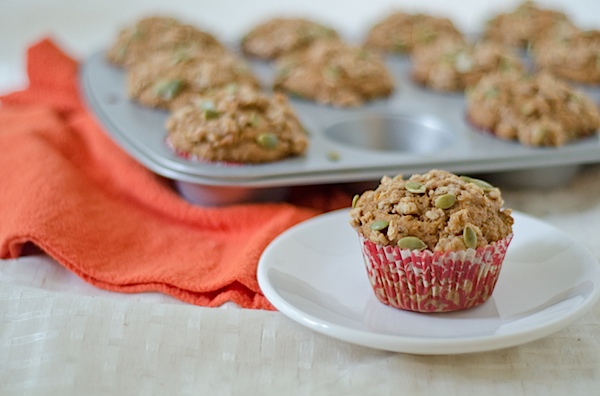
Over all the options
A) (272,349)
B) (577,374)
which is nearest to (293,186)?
(272,349)

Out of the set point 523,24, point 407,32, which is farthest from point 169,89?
point 523,24

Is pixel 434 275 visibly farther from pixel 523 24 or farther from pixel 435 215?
pixel 523 24

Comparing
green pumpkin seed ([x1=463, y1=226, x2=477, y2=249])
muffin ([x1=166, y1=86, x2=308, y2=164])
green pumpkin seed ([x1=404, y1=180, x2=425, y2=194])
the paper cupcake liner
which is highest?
green pumpkin seed ([x1=404, y1=180, x2=425, y2=194])

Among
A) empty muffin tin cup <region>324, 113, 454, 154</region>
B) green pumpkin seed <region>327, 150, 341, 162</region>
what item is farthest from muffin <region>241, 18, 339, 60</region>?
green pumpkin seed <region>327, 150, 341, 162</region>

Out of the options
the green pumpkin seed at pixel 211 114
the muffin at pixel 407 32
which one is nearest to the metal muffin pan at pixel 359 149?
the green pumpkin seed at pixel 211 114

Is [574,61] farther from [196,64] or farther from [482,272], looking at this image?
[482,272]

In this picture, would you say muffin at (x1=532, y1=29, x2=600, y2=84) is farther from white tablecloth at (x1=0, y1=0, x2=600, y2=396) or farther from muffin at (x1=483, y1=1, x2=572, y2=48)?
white tablecloth at (x1=0, y1=0, x2=600, y2=396)
